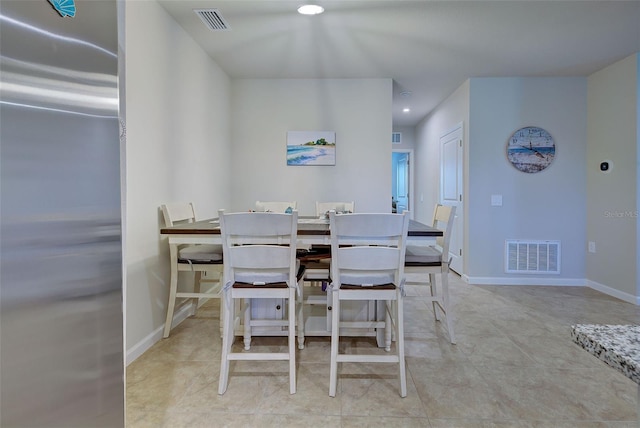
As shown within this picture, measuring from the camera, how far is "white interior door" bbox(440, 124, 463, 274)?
14.7 feet

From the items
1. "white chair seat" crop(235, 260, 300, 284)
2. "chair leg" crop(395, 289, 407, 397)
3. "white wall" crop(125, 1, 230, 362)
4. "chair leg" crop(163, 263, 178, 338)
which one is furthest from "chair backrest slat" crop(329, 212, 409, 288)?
"chair leg" crop(163, 263, 178, 338)

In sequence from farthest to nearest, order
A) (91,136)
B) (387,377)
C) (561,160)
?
(561,160)
(387,377)
(91,136)

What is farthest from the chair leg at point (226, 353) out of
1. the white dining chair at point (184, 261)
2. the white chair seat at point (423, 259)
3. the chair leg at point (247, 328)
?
the white chair seat at point (423, 259)

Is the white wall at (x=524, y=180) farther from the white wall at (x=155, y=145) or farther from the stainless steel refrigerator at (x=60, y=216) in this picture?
the stainless steel refrigerator at (x=60, y=216)

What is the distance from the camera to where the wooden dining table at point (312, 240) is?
A: 201cm

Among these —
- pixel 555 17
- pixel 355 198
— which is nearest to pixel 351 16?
pixel 555 17

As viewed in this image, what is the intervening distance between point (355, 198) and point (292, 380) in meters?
2.71

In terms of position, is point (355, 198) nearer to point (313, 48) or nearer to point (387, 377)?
point (313, 48)

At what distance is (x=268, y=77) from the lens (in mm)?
4117

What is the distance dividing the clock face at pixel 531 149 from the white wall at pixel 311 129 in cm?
154

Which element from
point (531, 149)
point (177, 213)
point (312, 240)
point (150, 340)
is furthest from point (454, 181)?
point (150, 340)

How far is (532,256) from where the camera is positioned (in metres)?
4.15

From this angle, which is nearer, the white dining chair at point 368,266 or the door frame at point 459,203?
the white dining chair at point 368,266

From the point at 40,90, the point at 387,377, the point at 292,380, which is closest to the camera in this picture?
the point at 40,90
